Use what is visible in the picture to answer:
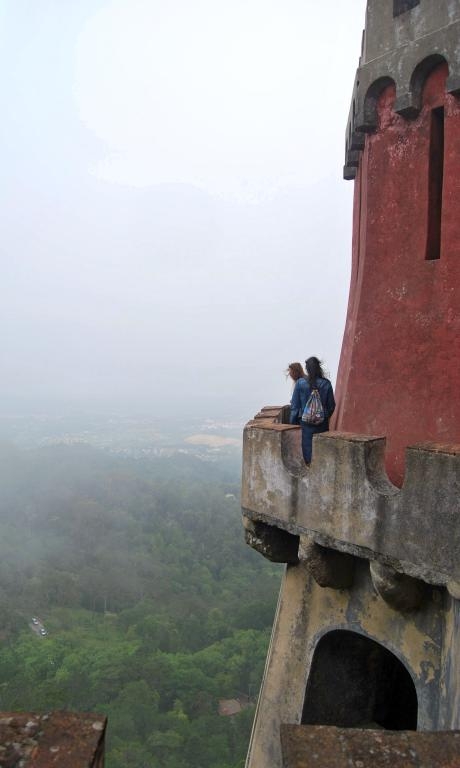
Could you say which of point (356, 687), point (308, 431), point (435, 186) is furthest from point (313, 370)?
point (356, 687)

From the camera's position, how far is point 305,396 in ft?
21.8

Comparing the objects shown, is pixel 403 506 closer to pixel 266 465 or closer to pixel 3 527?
pixel 266 465

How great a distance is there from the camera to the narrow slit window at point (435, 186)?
581 centimetres

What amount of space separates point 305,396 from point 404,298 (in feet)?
4.85

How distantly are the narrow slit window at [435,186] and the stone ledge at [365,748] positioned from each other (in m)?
4.18

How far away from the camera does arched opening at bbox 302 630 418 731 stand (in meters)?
6.44

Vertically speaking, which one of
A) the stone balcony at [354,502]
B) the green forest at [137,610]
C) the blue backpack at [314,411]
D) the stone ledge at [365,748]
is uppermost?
the blue backpack at [314,411]

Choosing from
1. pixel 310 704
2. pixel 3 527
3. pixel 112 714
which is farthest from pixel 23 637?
pixel 310 704

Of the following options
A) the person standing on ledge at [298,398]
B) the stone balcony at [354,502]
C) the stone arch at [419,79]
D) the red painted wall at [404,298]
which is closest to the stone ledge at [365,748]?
the stone balcony at [354,502]

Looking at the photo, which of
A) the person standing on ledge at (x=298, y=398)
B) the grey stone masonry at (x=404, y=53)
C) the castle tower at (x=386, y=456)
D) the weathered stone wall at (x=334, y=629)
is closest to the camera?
the castle tower at (x=386, y=456)

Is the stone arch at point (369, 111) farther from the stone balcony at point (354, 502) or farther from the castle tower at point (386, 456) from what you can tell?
the stone balcony at point (354, 502)

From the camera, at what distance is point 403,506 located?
4.86 metres

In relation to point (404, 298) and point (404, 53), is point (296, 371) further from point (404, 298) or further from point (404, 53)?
point (404, 53)

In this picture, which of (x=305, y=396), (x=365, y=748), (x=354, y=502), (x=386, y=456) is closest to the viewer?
(x=365, y=748)
